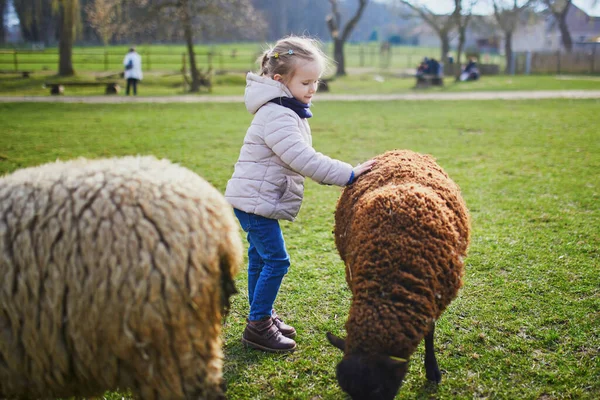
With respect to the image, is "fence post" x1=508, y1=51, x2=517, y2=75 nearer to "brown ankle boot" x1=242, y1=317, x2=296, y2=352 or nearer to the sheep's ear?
"brown ankle boot" x1=242, y1=317, x2=296, y2=352

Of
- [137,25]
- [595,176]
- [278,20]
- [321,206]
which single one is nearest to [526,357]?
[321,206]

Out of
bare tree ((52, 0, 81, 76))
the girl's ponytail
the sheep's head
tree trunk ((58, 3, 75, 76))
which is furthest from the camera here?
tree trunk ((58, 3, 75, 76))

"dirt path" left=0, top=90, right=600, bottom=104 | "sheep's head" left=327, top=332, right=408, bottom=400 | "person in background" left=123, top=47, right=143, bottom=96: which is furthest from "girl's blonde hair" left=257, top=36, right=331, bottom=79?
"person in background" left=123, top=47, right=143, bottom=96

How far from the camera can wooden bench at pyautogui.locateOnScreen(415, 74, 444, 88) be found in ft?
84.5

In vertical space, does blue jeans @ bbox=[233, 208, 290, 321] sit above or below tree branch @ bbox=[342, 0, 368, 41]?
below

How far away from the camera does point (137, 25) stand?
2358 cm

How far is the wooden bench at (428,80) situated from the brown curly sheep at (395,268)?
2400 centimetres

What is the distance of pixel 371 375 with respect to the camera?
2154mm

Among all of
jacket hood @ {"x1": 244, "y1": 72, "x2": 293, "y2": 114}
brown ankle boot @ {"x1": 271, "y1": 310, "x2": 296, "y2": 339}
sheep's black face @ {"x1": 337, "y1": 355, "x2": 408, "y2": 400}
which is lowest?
brown ankle boot @ {"x1": 271, "y1": 310, "x2": 296, "y2": 339}

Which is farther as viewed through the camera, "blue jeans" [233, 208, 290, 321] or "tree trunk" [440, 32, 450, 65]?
"tree trunk" [440, 32, 450, 65]

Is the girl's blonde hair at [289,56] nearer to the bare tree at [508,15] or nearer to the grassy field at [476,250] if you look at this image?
the grassy field at [476,250]

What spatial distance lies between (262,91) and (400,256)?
1235mm

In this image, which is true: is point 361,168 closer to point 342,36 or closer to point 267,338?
point 267,338

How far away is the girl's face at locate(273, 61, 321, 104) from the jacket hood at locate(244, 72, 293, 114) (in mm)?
37
